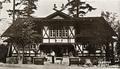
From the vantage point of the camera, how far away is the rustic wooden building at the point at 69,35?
34588mm

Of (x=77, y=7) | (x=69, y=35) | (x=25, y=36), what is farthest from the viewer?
(x=77, y=7)

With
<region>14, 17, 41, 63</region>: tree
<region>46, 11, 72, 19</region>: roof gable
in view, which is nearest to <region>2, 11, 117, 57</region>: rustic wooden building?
<region>46, 11, 72, 19</region>: roof gable

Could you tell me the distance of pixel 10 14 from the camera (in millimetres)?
41656

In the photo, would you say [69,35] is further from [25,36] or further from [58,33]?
[25,36]

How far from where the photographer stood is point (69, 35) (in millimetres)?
35531

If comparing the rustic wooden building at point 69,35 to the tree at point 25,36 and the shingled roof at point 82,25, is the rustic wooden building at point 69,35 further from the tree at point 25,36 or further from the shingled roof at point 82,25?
the tree at point 25,36

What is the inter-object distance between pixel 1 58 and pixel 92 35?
501 inches

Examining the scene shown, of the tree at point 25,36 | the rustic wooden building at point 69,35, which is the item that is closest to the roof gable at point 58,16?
the rustic wooden building at point 69,35

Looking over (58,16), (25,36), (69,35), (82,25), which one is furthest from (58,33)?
(25,36)

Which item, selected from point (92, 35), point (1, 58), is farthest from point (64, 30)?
point (1, 58)

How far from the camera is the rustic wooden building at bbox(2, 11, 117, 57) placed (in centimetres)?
3459

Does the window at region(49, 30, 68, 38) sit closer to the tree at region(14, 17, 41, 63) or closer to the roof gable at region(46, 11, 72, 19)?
the roof gable at region(46, 11, 72, 19)

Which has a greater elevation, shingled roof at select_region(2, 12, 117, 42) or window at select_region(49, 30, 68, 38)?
shingled roof at select_region(2, 12, 117, 42)

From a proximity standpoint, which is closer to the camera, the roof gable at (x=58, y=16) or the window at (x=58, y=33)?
the window at (x=58, y=33)
